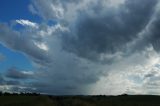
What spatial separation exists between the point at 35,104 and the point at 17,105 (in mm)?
5242

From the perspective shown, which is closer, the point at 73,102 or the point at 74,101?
the point at 73,102

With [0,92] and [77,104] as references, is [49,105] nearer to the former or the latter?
[77,104]

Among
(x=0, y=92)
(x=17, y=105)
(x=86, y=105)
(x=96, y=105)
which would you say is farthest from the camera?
(x=0, y=92)

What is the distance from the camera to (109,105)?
85.8 metres

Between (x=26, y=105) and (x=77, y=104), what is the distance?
1718 centimetres

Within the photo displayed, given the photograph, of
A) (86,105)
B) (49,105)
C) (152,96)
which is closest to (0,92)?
(152,96)

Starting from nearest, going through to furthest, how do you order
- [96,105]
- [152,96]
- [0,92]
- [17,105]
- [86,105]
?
[86,105] < [96,105] < [17,105] < [152,96] < [0,92]

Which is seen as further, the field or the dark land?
the dark land

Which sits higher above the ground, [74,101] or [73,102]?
[74,101]

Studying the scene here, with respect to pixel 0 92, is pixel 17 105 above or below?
below

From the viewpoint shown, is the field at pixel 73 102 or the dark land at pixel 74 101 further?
the dark land at pixel 74 101

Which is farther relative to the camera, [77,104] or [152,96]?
[152,96]

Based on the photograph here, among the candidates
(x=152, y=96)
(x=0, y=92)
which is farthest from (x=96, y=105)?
(x=0, y=92)

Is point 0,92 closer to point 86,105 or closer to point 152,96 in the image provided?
point 152,96
